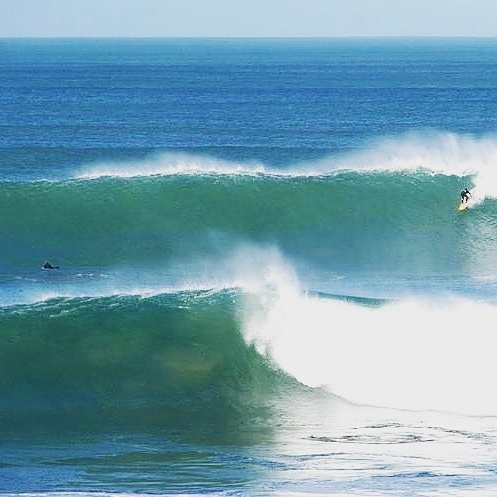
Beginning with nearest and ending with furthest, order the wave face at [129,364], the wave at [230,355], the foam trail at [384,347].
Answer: the wave face at [129,364]
the wave at [230,355]
the foam trail at [384,347]

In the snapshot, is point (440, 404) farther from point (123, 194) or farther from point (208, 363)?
point (123, 194)

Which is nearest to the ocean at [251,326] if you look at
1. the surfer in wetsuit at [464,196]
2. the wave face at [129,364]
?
the wave face at [129,364]

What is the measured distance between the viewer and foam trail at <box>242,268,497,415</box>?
52.4ft

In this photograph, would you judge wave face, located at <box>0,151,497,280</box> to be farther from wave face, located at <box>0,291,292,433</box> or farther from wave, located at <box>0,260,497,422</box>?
wave face, located at <box>0,291,292,433</box>

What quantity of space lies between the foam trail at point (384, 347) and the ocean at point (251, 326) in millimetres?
35

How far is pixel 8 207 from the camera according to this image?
→ 28.8 metres

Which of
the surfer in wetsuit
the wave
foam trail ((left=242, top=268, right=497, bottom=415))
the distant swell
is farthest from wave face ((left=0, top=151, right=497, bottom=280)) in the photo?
the wave

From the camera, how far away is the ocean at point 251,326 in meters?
13.3

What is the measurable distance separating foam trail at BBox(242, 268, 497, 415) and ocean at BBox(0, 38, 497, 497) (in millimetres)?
35

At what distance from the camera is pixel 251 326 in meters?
17.9

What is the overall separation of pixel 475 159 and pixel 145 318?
18713 mm

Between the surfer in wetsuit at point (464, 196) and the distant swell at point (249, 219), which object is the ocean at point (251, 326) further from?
the surfer in wetsuit at point (464, 196)

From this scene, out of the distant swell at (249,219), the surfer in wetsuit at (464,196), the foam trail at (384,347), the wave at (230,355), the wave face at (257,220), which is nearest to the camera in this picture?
the wave at (230,355)

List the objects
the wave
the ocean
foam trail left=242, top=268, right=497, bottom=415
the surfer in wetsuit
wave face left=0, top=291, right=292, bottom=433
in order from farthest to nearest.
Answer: the surfer in wetsuit → foam trail left=242, top=268, right=497, bottom=415 → the wave → wave face left=0, top=291, right=292, bottom=433 → the ocean
